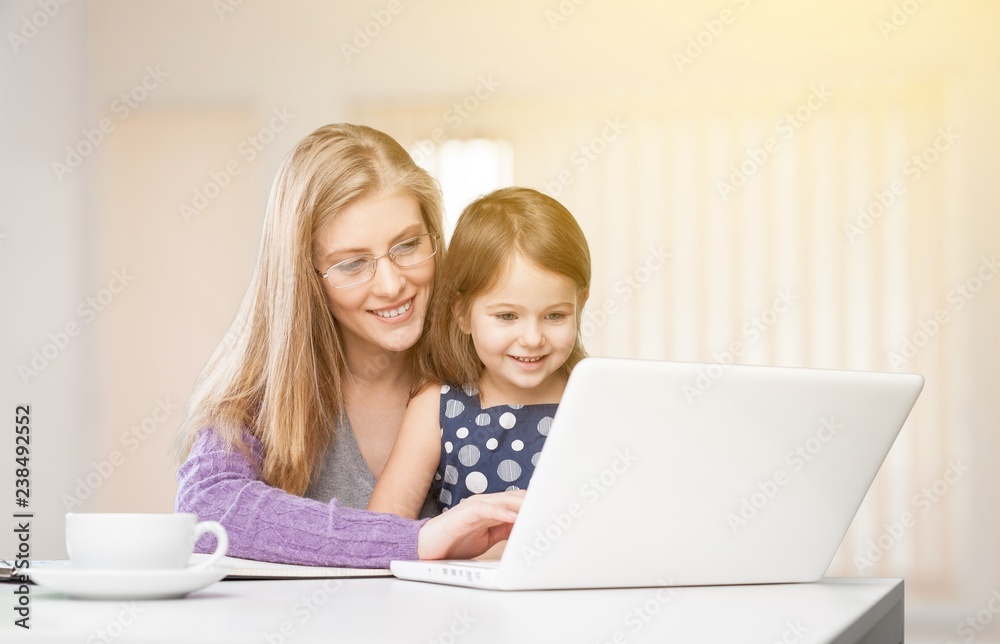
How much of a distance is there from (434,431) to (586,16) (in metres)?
2.95

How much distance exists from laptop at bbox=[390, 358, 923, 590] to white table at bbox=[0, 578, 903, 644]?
0.07 feet

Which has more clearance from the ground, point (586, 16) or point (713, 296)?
point (586, 16)

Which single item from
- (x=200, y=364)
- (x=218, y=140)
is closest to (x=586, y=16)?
(x=218, y=140)

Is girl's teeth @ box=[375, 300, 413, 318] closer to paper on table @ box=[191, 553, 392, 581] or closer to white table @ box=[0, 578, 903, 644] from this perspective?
paper on table @ box=[191, 553, 392, 581]

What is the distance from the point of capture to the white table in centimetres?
58

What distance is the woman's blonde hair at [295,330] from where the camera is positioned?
1.33 metres

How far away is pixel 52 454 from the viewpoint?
4012 millimetres

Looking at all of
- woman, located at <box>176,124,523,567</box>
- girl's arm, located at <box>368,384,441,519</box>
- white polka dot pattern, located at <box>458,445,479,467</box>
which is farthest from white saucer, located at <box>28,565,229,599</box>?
white polka dot pattern, located at <box>458,445,479,467</box>

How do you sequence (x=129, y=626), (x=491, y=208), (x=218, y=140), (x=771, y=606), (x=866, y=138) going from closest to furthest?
(x=129, y=626), (x=771, y=606), (x=491, y=208), (x=866, y=138), (x=218, y=140)

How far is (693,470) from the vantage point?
31.1 inches

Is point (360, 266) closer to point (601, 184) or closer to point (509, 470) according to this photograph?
point (509, 470)

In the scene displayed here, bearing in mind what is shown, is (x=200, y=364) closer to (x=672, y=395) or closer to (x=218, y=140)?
(x=218, y=140)

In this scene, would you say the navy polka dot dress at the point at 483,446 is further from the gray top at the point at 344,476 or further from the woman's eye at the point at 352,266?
the woman's eye at the point at 352,266

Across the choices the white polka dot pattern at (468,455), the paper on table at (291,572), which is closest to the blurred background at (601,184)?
the white polka dot pattern at (468,455)
